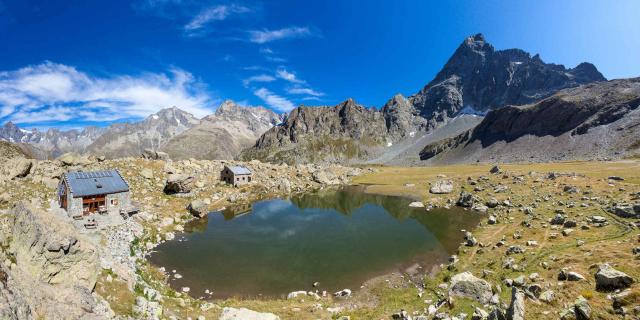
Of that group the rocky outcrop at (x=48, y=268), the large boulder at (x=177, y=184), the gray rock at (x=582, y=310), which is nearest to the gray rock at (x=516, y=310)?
the gray rock at (x=582, y=310)

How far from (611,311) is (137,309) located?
27.5 m

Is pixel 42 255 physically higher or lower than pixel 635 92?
lower

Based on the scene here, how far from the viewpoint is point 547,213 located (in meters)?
45.9

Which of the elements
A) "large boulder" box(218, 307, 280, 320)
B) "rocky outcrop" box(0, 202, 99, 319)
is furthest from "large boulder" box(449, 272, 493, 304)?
"rocky outcrop" box(0, 202, 99, 319)

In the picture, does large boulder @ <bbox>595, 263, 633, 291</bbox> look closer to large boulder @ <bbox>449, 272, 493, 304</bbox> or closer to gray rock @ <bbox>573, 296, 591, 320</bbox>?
gray rock @ <bbox>573, 296, 591, 320</bbox>

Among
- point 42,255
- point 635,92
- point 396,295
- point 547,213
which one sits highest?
point 635,92

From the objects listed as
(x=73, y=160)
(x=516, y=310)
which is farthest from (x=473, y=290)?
(x=73, y=160)

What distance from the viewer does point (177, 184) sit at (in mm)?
66750

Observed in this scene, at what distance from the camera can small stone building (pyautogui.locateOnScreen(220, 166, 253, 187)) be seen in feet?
285

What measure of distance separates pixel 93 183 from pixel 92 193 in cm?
254

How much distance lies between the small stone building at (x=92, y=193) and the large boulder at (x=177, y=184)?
15.1 m

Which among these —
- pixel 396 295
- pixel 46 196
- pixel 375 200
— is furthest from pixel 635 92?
pixel 46 196

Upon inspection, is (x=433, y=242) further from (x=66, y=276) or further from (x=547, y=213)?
(x=66, y=276)

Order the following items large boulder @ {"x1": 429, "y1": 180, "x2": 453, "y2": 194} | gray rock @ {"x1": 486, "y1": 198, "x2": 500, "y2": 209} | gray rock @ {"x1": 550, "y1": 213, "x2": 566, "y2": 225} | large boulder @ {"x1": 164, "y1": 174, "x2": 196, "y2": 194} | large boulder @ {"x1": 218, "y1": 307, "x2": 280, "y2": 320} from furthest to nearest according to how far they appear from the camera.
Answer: large boulder @ {"x1": 429, "y1": 180, "x2": 453, "y2": 194}, large boulder @ {"x1": 164, "y1": 174, "x2": 196, "y2": 194}, gray rock @ {"x1": 486, "y1": 198, "x2": 500, "y2": 209}, gray rock @ {"x1": 550, "y1": 213, "x2": 566, "y2": 225}, large boulder @ {"x1": 218, "y1": 307, "x2": 280, "y2": 320}
